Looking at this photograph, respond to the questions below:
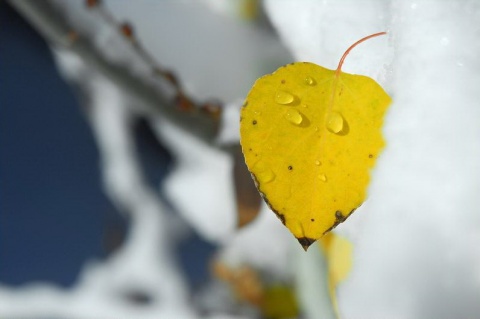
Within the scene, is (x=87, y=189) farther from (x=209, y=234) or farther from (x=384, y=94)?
(x=384, y=94)

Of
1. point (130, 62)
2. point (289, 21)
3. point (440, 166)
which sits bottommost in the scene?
point (440, 166)

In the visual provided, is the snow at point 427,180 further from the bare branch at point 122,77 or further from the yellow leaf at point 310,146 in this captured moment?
the bare branch at point 122,77

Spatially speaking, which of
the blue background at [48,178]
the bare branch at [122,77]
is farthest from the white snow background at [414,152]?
the blue background at [48,178]

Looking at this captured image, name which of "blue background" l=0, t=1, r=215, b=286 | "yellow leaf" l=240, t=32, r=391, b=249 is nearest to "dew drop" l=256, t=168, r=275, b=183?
"yellow leaf" l=240, t=32, r=391, b=249

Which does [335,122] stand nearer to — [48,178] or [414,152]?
[414,152]

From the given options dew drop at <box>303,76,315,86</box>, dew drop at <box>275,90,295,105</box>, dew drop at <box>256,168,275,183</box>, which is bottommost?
dew drop at <box>256,168,275,183</box>

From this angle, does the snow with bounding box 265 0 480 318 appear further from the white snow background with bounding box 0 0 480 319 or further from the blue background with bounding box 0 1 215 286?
the blue background with bounding box 0 1 215 286

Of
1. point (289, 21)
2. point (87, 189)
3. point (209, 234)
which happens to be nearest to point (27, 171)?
point (87, 189)

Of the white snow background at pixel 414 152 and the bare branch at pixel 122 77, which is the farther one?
the bare branch at pixel 122 77
